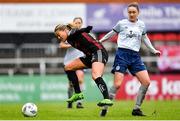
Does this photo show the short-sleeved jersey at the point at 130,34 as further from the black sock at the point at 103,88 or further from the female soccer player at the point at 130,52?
the black sock at the point at 103,88

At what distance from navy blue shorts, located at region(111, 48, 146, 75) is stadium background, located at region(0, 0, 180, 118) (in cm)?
1172

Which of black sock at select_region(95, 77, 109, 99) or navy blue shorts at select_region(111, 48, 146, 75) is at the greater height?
navy blue shorts at select_region(111, 48, 146, 75)

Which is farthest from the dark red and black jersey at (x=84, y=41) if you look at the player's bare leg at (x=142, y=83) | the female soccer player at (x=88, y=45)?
the player's bare leg at (x=142, y=83)

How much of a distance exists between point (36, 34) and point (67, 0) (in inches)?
84.6

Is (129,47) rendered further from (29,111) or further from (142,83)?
(29,111)

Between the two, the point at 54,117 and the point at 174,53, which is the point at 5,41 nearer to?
the point at 174,53

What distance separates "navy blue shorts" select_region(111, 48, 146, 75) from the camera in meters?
14.7

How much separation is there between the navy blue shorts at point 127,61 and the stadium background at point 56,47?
11.7 meters

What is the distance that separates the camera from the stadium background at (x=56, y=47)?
2692 centimetres

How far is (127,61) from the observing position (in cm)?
1478

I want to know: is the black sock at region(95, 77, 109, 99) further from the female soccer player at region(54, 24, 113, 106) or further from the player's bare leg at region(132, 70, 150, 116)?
the player's bare leg at region(132, 70, 150, 116)

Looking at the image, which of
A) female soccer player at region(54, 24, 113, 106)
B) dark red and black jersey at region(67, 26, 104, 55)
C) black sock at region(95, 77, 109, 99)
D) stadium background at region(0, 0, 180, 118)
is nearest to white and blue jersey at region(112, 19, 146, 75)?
female soccer player at region(54, 24, 113, 106)

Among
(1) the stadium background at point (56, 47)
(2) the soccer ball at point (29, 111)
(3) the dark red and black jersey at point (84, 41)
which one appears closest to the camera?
(3) the dark red and black jersey at point (84, 41)

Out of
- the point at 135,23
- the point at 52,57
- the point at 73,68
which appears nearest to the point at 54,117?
the point at 73,68
